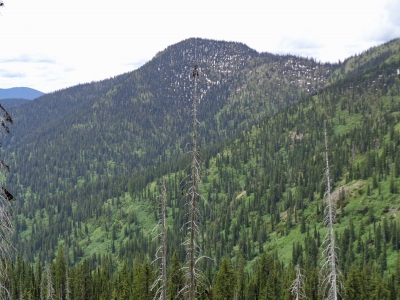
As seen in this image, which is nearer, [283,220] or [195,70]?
[195,70]

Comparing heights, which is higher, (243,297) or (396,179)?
(396,179)

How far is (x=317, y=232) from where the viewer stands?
538 feet

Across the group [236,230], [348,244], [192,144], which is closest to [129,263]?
[236,230]

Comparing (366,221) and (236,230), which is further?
(236,230)

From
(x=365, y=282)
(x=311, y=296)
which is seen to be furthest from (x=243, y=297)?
(x=365, y=282)

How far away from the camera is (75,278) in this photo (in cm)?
10044

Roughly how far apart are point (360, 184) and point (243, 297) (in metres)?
113

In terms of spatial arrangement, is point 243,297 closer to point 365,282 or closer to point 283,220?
point 365,282

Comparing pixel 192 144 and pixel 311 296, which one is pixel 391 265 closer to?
pixel 311 296

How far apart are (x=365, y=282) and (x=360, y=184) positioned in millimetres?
106497

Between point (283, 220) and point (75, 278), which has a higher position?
point (75, 278)

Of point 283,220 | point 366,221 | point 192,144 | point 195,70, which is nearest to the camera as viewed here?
point 195,70

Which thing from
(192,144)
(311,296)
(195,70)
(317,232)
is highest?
(195,70)

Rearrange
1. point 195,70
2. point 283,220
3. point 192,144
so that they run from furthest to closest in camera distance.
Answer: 1. point 283,220
2. point 192,144
3. point 195,70
